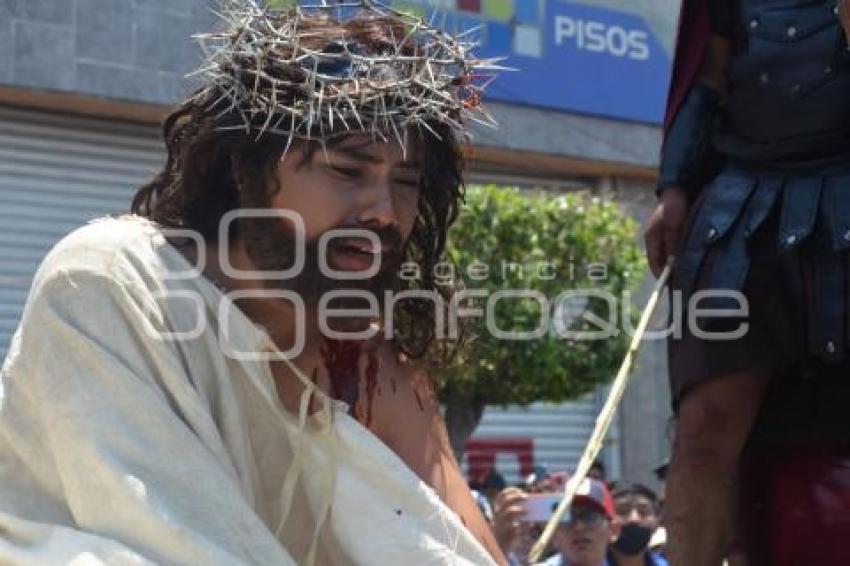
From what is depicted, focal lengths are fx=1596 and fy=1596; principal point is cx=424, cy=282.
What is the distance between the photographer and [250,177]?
2834 mm

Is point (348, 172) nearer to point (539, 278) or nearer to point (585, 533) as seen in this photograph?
point (585, 533)

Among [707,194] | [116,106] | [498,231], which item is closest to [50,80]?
[116,106]

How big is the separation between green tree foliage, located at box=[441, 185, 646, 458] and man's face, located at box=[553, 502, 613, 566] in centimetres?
433

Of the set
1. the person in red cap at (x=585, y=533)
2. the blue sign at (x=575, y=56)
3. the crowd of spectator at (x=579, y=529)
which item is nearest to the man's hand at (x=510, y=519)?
the crowd of spectator at (x=579, y=529)

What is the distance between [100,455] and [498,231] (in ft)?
29.4

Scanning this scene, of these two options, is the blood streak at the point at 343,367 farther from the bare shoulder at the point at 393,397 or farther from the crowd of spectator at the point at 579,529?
the crowd of spectator at the point at 579,529

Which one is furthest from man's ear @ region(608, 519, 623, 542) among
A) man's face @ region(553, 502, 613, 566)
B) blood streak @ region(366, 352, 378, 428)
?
blood streak @ region(366, 352, 378, 428)

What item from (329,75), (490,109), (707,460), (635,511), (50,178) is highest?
(329,75)

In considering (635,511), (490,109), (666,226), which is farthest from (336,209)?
(490,109)

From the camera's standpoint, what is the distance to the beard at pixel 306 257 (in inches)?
108

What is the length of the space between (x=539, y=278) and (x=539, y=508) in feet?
15.4

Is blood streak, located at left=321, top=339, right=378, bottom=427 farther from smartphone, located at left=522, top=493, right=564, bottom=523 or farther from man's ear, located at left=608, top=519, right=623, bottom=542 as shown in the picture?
man's ear, located at left=608, top=519, right=623, bottom=542

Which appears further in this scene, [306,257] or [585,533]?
[585,533]

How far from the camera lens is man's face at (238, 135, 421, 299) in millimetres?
2729
